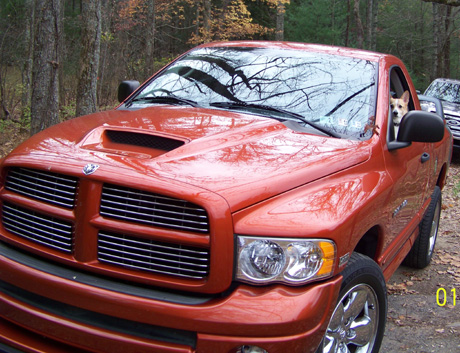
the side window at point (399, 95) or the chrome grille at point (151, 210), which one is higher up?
the side window at point (399, 95)

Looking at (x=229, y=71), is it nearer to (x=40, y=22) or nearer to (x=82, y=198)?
(x=82, y=198)

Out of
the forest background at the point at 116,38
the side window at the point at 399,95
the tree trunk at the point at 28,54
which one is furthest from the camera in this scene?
the tree trunk at the point at 28,54

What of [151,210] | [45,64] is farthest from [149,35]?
[151,210]

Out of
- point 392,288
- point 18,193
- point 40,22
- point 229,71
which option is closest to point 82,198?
point 18,193

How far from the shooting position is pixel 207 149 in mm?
2678

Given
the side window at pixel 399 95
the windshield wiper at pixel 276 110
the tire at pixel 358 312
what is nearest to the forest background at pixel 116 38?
the side window at pixel 399 95

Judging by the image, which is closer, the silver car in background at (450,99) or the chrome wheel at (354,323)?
the chrome wheel at (354,323)

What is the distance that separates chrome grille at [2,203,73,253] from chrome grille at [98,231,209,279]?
0.20 m

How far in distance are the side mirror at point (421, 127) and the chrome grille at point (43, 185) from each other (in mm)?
2089

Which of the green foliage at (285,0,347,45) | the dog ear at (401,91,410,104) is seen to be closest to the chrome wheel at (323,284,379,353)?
the dog ear at (401,91,410,104)

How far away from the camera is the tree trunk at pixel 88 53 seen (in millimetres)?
8617

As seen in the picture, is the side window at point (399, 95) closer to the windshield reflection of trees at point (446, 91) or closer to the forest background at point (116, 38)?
the forest background at point (116, 38)

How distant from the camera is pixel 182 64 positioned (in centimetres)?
424

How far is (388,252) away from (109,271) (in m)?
1.94
